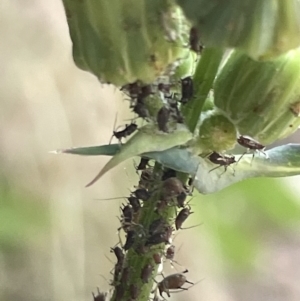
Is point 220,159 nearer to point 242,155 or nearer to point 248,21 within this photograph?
point 242,155

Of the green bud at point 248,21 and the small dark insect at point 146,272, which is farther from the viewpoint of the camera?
the small dark insect at point 146,272

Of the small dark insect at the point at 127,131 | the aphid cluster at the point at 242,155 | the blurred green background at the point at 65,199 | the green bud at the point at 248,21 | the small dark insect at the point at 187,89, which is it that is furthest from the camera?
the blurred green background at the point at 65,199

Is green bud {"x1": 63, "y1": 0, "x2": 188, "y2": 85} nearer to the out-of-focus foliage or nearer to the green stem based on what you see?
the green stem

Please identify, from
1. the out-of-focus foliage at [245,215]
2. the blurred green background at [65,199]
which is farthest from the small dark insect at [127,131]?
the blurred green background at [65,199]

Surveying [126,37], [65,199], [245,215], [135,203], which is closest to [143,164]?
[135,203]

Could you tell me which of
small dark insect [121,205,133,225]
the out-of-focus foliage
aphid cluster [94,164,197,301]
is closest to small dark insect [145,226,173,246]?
aphid cluster [94,164,197,301]

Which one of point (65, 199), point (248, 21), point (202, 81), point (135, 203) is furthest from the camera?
point (65, 199)

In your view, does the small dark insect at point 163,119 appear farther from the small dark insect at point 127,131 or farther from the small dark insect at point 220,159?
the small dark insect at point 127,131
